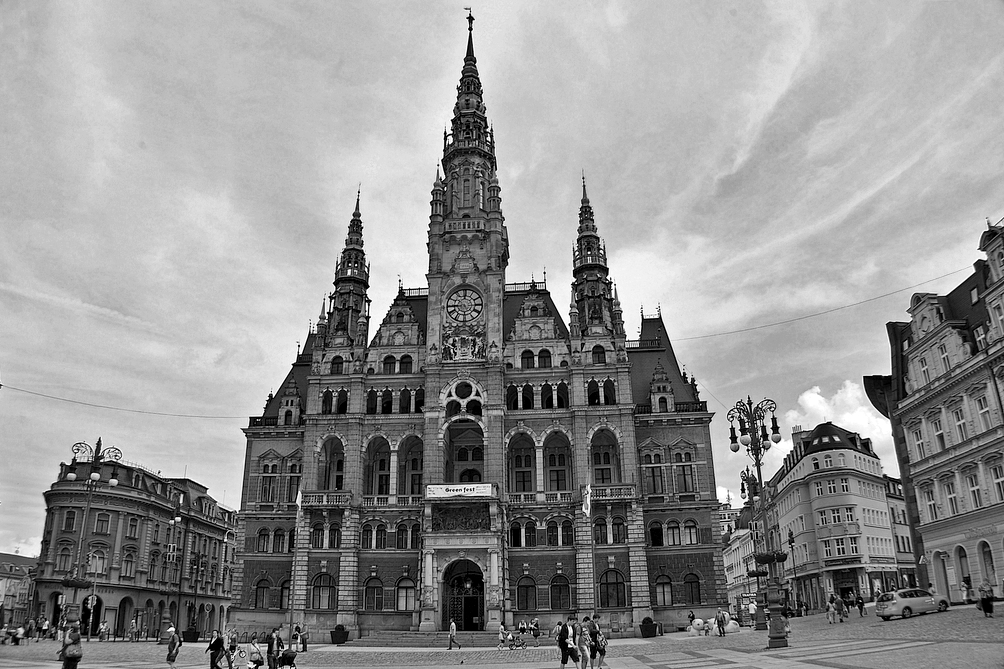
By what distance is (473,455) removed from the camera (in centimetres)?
6675

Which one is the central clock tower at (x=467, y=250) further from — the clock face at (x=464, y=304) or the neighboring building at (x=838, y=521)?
the neighboring building at (x=838, y=521)

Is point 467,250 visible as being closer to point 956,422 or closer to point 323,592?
point 323,592

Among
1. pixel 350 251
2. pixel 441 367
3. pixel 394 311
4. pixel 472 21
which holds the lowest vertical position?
pixel 441 367

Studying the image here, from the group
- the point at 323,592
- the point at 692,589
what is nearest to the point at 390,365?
the point at 323,592

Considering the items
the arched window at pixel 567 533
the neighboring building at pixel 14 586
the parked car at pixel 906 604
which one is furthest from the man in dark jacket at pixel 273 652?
the neighboring building at pixel 14 586

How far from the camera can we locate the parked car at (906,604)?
1650 inches

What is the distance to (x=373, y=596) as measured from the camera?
61.2 meters

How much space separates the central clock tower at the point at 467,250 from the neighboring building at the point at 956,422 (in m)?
31.5

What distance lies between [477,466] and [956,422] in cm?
3595

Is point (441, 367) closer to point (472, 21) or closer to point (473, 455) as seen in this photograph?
point (473, 455)

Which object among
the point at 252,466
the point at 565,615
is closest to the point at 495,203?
the point at 252,466

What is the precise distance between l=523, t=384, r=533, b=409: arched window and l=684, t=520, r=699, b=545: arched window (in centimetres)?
1591

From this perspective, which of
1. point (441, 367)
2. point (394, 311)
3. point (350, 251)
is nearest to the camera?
point (441, 367)

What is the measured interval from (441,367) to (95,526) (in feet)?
142
